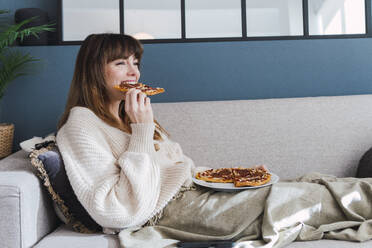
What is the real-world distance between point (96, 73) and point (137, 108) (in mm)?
270

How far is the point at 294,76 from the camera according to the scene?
252 centimetres

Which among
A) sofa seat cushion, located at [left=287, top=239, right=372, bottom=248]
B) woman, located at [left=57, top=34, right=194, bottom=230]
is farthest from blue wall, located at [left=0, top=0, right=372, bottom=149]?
sofa seat cushion, located at [left=287, top=239, right=372, bottom=248]

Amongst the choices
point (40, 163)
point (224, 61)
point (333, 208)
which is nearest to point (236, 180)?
point (333, 208)

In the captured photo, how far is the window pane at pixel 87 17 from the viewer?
2.55 metres

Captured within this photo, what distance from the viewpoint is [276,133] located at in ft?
7.02

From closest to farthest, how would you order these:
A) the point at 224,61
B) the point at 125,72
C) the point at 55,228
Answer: the point at 55,228
the point at 125,72
the point at 224,61

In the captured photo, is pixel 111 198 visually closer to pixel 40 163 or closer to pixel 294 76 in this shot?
pixel 40 163

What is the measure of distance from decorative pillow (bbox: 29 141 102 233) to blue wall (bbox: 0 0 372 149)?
112cm

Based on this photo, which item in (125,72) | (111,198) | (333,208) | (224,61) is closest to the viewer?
(111,198)

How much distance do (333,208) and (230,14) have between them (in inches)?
63.4

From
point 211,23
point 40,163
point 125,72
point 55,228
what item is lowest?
point 55,228

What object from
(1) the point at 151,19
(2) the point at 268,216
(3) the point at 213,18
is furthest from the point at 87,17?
(2) the point at 268,216

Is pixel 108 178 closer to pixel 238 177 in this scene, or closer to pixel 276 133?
pixel 238 177

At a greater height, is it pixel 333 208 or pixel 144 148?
pixel 144 148
